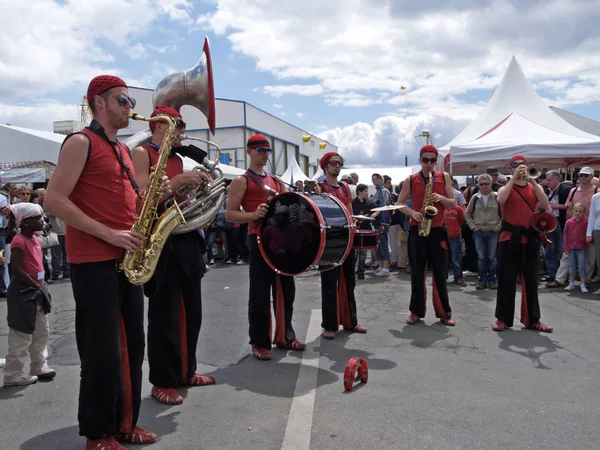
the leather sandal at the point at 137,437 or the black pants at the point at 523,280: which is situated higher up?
the black pants at the point at 523,280

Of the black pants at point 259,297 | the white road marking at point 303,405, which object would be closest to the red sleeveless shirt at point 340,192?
the black pants at point 259,297

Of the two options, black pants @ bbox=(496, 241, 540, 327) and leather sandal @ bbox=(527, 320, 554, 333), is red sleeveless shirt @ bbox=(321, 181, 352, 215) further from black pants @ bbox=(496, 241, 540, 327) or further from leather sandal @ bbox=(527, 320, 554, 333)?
leather sandal @ bbox=(527, 320, 554, 333)

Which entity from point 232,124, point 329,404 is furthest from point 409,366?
point 232,124

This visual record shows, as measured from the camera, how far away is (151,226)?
331 cm

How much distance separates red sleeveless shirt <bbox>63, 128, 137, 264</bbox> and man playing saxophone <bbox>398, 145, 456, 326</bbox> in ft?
12.6

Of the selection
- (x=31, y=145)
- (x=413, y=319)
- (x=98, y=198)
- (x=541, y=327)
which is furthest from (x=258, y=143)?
(x=31, y=145)

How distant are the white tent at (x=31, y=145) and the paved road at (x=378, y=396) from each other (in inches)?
580

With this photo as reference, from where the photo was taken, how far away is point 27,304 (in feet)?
14.2

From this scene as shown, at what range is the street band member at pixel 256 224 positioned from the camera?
4734 mm

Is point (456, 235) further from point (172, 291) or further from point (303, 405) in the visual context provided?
point (172, 291)

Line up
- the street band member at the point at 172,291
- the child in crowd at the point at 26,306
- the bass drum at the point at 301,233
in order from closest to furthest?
the street band member at the point at 172,291 < the child in crowd at the point at 26,306 < the bass drum at the point at 301,233

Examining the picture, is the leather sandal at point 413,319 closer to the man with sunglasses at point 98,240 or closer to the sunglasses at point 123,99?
the man with sunglasses at point 98,240

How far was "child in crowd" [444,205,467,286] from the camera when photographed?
918cm

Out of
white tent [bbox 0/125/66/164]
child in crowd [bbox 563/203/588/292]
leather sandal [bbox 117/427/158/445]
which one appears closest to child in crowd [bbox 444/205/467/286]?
child in crowd [bbox 563/203/588/292]
